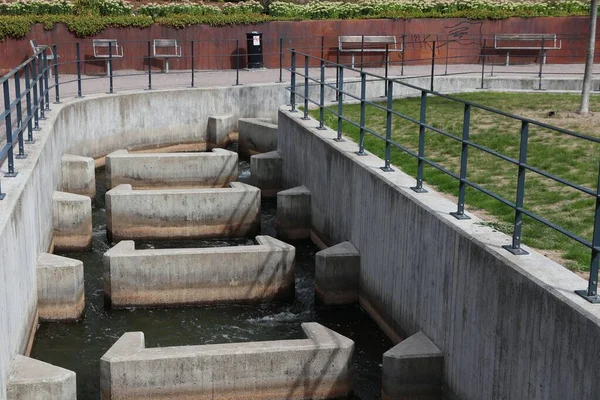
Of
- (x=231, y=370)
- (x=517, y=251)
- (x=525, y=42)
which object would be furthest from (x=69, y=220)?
(x=525, y=42)

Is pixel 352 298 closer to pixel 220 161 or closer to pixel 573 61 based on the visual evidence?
pixel 220 161

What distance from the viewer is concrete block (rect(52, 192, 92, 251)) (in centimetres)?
1413

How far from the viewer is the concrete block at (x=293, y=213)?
14.8 m

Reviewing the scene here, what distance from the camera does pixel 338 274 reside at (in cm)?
1200

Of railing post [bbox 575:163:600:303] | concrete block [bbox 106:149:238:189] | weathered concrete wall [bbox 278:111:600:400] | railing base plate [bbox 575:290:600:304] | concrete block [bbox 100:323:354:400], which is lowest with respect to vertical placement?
concrete block [bbox 100:323:354:400]

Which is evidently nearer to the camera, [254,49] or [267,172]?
[267,172]

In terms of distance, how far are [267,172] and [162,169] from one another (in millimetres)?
1889

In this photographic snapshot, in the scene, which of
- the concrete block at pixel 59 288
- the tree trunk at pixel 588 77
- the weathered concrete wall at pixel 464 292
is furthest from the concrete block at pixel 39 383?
the tree trunk at pixel 588 77

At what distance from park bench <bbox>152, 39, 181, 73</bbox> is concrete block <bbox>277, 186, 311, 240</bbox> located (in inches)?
422

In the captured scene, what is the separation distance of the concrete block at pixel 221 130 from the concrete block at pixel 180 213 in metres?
6.01

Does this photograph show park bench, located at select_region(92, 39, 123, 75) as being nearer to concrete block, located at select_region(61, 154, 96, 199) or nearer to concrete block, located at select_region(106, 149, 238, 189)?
concrete block, located at select_region(106, 149, 238, 189)

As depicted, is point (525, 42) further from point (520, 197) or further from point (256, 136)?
point (520, 197)

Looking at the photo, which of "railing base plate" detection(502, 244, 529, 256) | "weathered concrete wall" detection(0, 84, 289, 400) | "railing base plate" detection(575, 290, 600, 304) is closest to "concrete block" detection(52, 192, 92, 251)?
"weathered concrete wall" detection(0, 84, 289, 400)

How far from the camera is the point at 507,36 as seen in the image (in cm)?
2747
